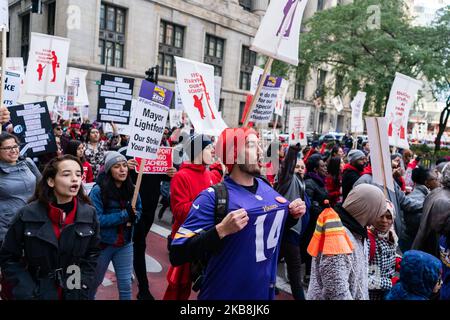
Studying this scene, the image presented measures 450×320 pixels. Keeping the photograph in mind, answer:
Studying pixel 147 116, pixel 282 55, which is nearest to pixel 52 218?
pixel 147 116

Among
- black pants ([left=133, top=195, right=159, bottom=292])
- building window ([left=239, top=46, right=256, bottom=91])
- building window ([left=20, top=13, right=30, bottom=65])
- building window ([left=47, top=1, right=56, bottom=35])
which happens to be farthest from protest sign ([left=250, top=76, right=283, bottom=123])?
building window ([left=239, top=46, right=256, bottom=91])

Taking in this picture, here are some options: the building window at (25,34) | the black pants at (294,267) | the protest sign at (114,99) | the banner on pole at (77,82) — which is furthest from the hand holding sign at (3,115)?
the building window at (25,34)

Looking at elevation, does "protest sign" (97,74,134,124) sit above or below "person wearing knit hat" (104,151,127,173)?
above

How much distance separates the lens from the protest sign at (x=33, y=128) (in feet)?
18.7

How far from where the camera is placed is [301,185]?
533cm

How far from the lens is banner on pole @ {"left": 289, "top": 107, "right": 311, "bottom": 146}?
1112 centimetres

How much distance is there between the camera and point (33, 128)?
575 cm

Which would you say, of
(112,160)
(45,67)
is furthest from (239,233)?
(45,67)

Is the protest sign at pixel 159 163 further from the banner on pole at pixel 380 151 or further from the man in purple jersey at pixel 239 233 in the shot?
the man in purple jersey at pixel 239 233

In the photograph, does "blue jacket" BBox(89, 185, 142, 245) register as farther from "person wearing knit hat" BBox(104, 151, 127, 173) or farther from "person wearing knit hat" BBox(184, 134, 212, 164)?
"person wearing knit hat" BBox(184, 134, 212, 164)

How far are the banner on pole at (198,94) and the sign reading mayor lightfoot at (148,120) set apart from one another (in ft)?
2.38

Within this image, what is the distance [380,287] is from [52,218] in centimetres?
236

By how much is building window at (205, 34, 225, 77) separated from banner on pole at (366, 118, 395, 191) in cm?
3350

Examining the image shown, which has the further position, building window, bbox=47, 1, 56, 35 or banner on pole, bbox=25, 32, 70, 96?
building window, bbox=47, 1, 56, 35
